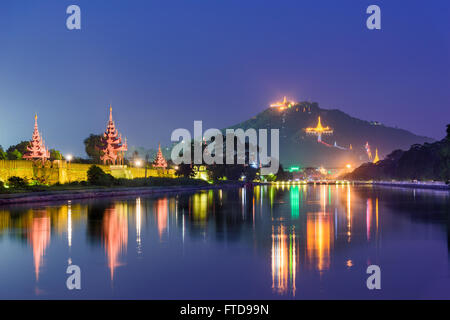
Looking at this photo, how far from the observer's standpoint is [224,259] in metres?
13.1

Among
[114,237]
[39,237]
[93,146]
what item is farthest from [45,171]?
[93,146]

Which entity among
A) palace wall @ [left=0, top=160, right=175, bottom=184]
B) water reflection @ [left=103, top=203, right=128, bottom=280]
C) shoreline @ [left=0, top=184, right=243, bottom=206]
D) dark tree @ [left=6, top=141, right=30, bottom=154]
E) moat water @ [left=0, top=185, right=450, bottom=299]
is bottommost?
moat water @ [left=0, top=185, right=450, bottom=299]

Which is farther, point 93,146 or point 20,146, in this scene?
point 93,146

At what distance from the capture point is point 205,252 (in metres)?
14.4

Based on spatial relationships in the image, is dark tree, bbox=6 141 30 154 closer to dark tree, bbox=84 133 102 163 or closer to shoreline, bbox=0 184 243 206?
dark tree, bbox=84 133 102 163

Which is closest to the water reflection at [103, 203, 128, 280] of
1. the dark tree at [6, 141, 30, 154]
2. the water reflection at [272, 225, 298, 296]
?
the water reflection at [272, 225, 298, 296]

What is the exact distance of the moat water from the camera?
9602 mm

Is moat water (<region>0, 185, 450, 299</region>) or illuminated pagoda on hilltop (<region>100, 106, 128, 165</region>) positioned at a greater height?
illuminated pagoda on hilltop (<region>100, 106, 128, 165</region>)

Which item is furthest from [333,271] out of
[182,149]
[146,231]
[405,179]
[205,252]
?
[405,179]

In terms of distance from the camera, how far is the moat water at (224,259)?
960cm

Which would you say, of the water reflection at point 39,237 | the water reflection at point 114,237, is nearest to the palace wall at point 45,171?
the water reflection at point 39,237

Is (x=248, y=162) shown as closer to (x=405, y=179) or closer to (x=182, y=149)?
(x=182, y=149)

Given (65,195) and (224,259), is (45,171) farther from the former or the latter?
(224,259)

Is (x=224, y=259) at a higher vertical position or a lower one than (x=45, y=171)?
lower
